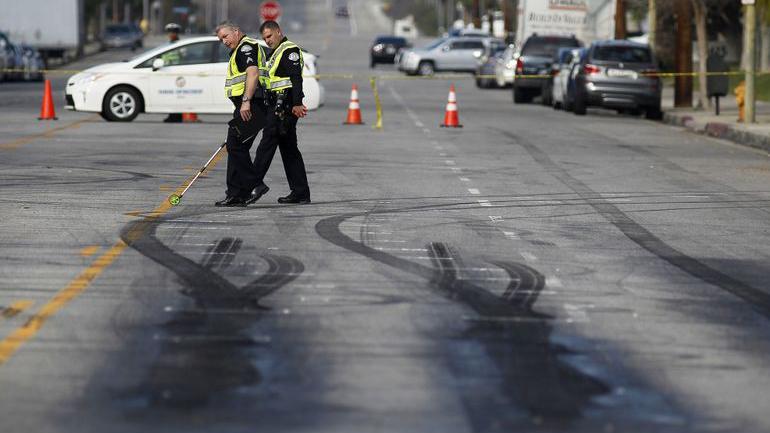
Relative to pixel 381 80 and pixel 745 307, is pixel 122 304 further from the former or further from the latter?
pixel 381 80

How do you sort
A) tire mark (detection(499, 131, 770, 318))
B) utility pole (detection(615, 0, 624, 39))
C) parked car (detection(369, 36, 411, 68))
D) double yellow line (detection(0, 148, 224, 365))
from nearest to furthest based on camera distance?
1. double yellow line (detection(0, 148, 224, 365))
2. tire mark (detection(499, 131, 770, 318))
3. utility pole (detection(615, 0, 624, 39))
4. parked car (detection(369, 36, 411, 68))

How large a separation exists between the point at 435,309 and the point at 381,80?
165ft

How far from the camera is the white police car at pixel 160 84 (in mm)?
29344

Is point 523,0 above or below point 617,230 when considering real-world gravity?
above

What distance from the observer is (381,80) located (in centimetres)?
5947

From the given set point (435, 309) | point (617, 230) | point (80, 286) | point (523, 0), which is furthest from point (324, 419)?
point (523, 0)

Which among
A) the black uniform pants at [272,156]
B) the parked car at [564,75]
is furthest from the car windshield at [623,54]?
the black uniform pants at [272,156]

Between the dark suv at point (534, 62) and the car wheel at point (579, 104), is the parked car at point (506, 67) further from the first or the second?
the car wheel at point (579, 104)

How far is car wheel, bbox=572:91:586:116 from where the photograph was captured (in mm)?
35281

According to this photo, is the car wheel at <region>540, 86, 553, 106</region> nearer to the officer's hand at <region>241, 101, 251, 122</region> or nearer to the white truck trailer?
the officer's hand at <region>241, 101, 251, 122</region>

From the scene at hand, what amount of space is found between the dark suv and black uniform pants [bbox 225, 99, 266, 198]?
2569 cm

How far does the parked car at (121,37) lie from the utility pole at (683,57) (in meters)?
61.4

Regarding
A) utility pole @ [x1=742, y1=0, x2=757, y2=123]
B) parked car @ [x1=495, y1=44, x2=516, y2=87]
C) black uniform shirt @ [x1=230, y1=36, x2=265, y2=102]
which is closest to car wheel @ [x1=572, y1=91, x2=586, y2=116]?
utility pole @ [x1=742, y1=0, x2=757, y2=123]

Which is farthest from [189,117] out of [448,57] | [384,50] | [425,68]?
[384,50]
